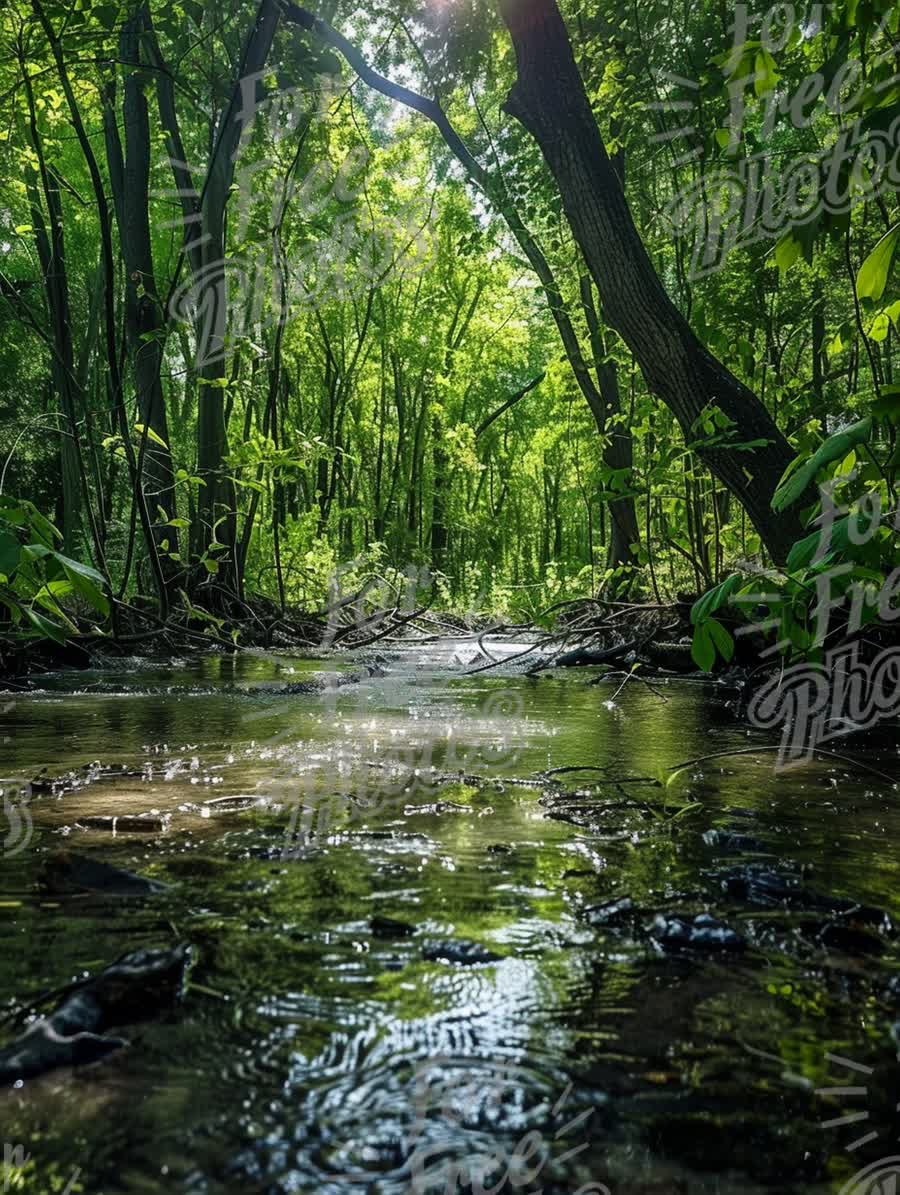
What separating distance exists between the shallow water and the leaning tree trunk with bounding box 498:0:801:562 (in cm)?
255

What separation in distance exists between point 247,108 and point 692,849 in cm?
760

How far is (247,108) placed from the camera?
7719 millimetres

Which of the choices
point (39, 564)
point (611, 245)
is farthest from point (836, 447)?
point (611, 245)

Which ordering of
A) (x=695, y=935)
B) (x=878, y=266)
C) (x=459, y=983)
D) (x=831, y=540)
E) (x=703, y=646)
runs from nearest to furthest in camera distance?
1. (x=459, y=983)
2. (x=695, y=935)
3. (x=878, y=266)
4. (x=831, y=540)
5. (x=703, y=646)

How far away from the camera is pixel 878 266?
1.97 metres

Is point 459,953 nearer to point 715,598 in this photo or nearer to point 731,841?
point 731,841

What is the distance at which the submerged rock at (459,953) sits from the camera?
1.48 m

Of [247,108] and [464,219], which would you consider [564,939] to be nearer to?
[247,108]

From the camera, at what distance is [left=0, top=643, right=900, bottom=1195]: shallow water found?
976mm

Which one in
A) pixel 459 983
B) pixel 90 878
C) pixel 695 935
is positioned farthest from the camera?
pixel 90 878

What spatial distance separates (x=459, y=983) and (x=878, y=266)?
1670mm

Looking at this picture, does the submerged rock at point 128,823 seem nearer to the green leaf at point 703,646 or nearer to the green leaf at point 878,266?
the green leaf at point 703,646

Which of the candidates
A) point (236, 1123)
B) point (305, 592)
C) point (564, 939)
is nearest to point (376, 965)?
point (564, 939)

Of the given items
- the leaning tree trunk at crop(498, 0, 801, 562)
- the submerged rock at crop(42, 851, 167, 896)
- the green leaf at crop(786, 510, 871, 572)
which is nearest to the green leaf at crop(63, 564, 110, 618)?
the submerged rock at crop(42, 851, 167, 896)
